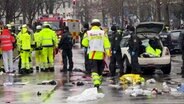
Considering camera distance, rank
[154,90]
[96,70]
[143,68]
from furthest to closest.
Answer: [143,68] < [96,70] < [154,90]

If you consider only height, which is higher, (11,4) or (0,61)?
(11,4)

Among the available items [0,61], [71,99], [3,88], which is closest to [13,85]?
[3,88]

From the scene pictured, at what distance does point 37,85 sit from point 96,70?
1938mm

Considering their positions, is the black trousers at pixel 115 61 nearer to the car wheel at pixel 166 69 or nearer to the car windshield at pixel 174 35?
the car wheel at pixel 166 69

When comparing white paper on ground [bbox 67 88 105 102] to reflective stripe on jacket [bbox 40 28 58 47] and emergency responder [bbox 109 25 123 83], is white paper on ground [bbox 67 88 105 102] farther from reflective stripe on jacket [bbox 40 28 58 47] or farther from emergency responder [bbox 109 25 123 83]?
reflective stripe on jacket [bbox 40 28 58 47]

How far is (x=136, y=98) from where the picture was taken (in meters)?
12.8

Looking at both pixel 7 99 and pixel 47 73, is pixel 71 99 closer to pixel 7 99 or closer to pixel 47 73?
pixel 7 99

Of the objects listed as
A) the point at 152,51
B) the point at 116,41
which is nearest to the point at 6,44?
the point at 116,41

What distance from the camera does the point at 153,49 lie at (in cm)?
1919

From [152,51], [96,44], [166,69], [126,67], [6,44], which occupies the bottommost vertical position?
[166,69]

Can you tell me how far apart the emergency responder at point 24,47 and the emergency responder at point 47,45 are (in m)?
0.55

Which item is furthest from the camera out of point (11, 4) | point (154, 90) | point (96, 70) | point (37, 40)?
point (11, 4)

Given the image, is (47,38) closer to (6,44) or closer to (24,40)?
(24,40)

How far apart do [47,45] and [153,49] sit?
3.89 meters
